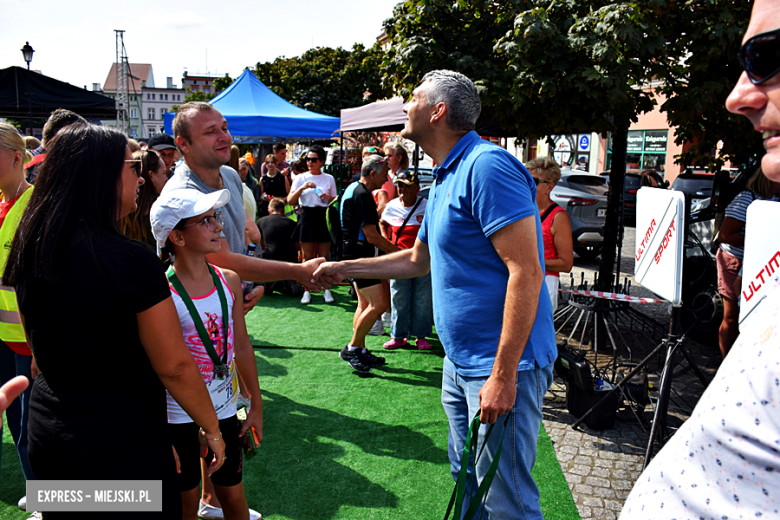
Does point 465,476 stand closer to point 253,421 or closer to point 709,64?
point 253,421

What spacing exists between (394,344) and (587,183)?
8.56m

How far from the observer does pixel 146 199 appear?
315 cm

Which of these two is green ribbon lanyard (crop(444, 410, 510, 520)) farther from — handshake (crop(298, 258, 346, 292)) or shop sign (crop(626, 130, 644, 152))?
shop sign (crop(626, 130, 644, 152))

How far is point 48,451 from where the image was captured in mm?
1678

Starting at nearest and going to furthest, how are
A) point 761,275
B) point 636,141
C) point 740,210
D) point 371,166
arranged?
1. point 761,275
2. point 740,210
3. point 371,166
4. point 636,141

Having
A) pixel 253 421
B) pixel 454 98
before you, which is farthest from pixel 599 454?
pixel 454 98

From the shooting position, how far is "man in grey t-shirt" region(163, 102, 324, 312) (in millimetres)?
3045

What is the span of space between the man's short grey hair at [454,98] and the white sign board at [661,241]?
5.88 ft

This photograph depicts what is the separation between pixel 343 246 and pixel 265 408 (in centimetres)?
208

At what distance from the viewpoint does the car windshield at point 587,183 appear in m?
12.3

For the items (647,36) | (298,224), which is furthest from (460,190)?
(298,224)

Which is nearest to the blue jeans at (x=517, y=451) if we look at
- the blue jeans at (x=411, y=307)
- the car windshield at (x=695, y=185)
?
the blue jeans at (x=411, y=307)

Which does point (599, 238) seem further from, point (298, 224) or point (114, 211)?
point (114, 211)

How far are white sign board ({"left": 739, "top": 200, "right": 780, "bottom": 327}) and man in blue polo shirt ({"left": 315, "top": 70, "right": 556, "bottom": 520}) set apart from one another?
1.31 metres
